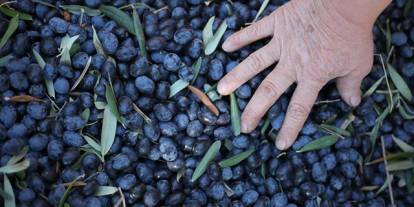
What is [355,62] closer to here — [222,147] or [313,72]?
[313,72]

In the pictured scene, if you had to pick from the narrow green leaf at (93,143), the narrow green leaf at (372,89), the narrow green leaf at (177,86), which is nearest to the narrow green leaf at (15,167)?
the narrow green leaf at (93,143)

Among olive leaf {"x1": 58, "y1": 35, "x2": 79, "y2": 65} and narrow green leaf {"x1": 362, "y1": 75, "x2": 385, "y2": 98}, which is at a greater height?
olive leaf {"x1": 58, "y1": 35, "x2": 79, "y2": 65}

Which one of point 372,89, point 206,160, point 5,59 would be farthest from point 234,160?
point 5,59

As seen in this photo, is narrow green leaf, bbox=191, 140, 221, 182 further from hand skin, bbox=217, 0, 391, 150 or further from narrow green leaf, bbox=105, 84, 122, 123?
narrow green leaf, bbox=105, 84, 122, 123

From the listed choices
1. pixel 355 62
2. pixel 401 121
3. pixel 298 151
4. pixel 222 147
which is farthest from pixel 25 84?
pixel 401 121

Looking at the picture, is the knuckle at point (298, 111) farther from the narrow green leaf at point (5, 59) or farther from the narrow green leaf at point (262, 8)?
the narrow green leaf at point (5, 59)

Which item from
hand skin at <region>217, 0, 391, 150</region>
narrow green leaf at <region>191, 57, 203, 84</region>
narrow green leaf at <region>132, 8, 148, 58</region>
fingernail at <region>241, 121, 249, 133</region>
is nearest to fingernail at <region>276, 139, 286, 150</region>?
hand skin at <region>217, 0, 391, 150</region>
